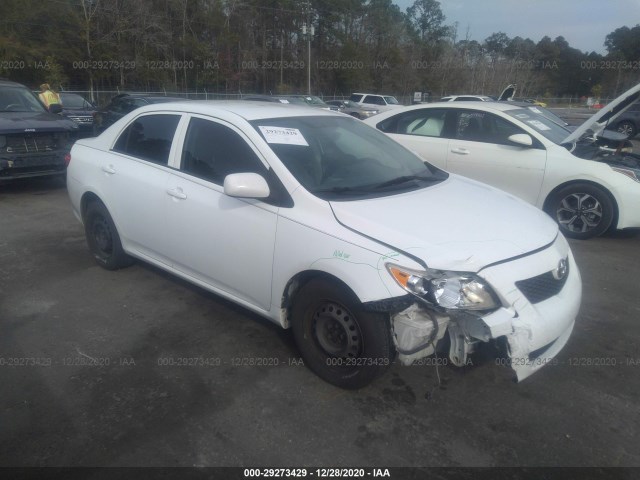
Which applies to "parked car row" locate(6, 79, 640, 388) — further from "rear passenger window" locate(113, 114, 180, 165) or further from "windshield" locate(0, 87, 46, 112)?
"windshield" locate(0, 87, 46, 112)

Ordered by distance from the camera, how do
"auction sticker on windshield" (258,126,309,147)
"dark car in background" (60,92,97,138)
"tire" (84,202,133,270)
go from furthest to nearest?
1. "dark car in background" (60,92,97,138)
2. "tire" (84,202,133,270)
3. "auction sticker on windshield" (258,126,309,147)

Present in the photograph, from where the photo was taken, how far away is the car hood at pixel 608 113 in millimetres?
5875

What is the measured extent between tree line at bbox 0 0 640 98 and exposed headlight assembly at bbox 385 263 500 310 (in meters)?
32.4

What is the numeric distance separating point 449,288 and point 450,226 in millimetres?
484

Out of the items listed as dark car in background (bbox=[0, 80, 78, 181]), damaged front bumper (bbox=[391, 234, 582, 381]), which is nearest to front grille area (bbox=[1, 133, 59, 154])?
dark car in background (bbox=[0, 80, 78, 181])

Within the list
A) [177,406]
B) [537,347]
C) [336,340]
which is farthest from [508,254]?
[177,406]

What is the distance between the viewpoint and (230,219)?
10.8 ft

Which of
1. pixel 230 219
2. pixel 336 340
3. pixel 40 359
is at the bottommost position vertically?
pixel 40 359

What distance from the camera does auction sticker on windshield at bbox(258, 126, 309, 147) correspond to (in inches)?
131

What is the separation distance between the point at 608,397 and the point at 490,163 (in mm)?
3756

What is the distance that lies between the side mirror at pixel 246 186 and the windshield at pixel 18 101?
7314 millimetres

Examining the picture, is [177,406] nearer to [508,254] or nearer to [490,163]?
[508,254]

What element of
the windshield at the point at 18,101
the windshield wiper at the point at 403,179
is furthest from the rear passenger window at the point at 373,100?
the windshield wiper at the point at 403,179

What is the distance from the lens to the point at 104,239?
4.68 meters
